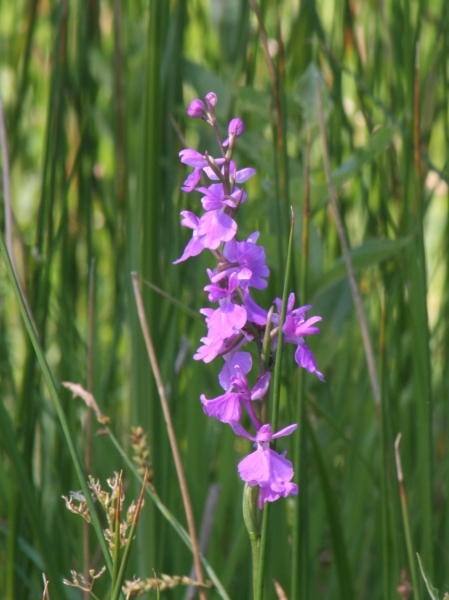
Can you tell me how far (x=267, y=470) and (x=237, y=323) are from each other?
85 mm

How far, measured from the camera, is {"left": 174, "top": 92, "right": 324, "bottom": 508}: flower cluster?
415 millimetres

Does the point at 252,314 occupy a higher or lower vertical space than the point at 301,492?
higher

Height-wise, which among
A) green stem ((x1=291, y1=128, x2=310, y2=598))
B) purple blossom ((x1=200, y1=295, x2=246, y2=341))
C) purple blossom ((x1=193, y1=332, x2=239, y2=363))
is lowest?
green stem ((x1=291, y1=128, x2=310, y2=598))

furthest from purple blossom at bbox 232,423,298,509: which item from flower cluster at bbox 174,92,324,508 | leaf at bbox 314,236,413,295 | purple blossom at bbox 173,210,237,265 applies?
leaf at bbox 314,236,413,295

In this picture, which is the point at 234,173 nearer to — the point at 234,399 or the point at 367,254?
the point at 234,399

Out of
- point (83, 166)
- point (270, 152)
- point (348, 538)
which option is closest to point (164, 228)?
point (270, 152)

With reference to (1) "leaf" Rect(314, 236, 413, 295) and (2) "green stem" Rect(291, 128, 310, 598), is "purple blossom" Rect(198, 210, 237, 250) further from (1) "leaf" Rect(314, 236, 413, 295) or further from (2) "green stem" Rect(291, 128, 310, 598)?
(1) "leaf" Rect(314, 236, 413, 295)

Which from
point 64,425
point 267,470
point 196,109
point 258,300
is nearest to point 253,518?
point 267,470

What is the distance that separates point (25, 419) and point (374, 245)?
45 centimetres

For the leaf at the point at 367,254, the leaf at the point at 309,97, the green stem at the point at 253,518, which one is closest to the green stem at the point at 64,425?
the green stem at the point at 253,518

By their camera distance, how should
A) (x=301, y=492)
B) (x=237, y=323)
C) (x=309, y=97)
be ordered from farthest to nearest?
(x=309, y=97) < (x=301, y=492) < (x=237, y=323)

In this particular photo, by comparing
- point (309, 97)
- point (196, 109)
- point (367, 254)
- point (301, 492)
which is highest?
point (309, 97)

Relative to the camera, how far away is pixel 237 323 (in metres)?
0.40

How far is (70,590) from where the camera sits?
33.0 inches
